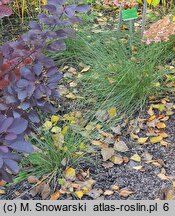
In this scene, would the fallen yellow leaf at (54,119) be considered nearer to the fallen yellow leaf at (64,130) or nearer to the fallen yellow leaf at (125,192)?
the fallen yellow leaf at (64,130)

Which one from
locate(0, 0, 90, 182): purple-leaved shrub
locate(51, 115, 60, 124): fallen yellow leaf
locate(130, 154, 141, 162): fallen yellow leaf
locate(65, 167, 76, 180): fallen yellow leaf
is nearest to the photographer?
locate(0, 0, 90, 182): purple-leaved shrub

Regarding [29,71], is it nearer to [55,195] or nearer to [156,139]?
[55,195]

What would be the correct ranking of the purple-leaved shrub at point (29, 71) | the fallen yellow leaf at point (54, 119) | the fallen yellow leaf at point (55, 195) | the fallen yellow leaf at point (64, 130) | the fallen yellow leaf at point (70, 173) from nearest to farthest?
the purple-leaved shrub at point (29, 71) < the fallen yellow leaf at point (55, 195) < the fallen yellow leaf at point (70, 173) < the fallen yellow leaf at point (64, 130) < the fallen yellow leaf at point (54, 119)

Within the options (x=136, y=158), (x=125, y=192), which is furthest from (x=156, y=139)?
(x=125, y=192)

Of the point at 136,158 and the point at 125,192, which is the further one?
the point at 136,158

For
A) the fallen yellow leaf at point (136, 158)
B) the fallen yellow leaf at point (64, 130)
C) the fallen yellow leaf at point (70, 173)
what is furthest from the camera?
the fallen yellow leaf at point (64, 130)

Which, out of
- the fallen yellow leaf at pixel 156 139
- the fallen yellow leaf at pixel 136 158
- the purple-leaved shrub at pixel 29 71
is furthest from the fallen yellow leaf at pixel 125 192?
the purple-leaved shrub at pixel 29 71

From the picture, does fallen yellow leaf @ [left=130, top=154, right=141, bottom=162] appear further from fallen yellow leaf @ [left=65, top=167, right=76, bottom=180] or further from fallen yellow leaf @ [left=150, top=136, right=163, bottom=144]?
fallen yellow leaf @ [left=65, top=167, right=76, bottom=180]

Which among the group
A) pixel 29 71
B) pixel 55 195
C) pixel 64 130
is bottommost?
pixel 55 195

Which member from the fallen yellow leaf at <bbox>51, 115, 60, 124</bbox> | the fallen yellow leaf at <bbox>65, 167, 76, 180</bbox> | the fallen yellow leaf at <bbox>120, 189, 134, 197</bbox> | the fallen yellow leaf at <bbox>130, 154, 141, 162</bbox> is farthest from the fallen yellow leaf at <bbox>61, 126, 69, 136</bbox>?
the fallen yellow leaf at <bbox>120, 189, 134, 197</bbox>

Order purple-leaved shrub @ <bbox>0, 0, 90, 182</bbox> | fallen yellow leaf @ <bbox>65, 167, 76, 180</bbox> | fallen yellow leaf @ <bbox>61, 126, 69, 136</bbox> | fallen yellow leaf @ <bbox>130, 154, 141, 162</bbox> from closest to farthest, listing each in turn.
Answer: purple-leaved shrub @ <bbox>0, 0, 90, 182</bbox> → fallen yellow leaf @ <bbox>65, 167, 76, 180</bbox> → fallen yellow leaf @ <bbox>130, 154, 141, 162</bbox> → fallen yellow leaf @ <bbox>61, 126, 69, 136</bbox>

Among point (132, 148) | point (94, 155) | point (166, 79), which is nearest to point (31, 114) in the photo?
point (94, 155)

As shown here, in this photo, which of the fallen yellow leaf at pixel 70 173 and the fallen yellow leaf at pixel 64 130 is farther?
the fallen yellow leaf at pixel 64 130

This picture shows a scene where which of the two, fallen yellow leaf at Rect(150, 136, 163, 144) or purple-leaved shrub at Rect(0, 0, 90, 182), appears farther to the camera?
fallen yellow leaf at Rect(150, 136, 163, 144)
